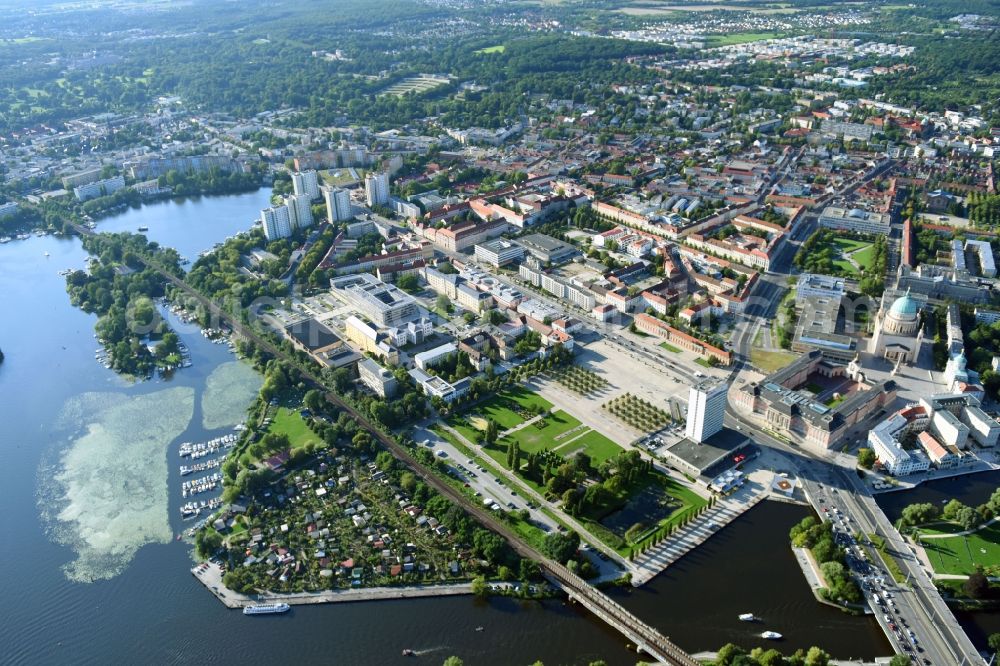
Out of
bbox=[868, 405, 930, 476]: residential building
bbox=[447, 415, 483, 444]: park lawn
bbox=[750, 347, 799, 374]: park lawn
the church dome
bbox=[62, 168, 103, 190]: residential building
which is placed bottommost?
bbox=[447, 415, 483, 444]: park lawn

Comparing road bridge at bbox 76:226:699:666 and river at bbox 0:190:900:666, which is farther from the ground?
road bridge at bbox 76:226:699:666

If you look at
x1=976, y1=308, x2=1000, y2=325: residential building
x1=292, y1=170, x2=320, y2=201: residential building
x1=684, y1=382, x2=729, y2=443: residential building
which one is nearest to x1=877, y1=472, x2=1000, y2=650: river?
x1=684, y1=382, x2=729, y2=443: residential building

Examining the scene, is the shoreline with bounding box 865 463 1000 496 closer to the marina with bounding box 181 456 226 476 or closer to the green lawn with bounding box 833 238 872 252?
the green lawn with bounding box 833 238 872 252

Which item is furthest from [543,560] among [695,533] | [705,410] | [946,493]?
[946,493]

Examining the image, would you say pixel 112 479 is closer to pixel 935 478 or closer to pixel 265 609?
pixel 265 609

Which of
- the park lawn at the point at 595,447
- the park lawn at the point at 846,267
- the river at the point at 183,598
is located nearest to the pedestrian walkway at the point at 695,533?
the river at the point at 183,598

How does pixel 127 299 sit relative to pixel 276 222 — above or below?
below

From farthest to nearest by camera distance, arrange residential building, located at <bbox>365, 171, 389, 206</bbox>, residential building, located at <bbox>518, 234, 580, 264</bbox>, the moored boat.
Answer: residential building, located at <bbox>365, 171, 389, 206</bbox> → residential building, located at <bbox>518, 234, 580, 264</bbox> → the moored boat

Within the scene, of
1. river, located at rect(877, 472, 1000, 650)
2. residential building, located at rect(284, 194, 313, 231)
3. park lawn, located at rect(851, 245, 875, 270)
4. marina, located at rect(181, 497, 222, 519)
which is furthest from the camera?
residential building, located at rect(284, 194, 313, 231)
